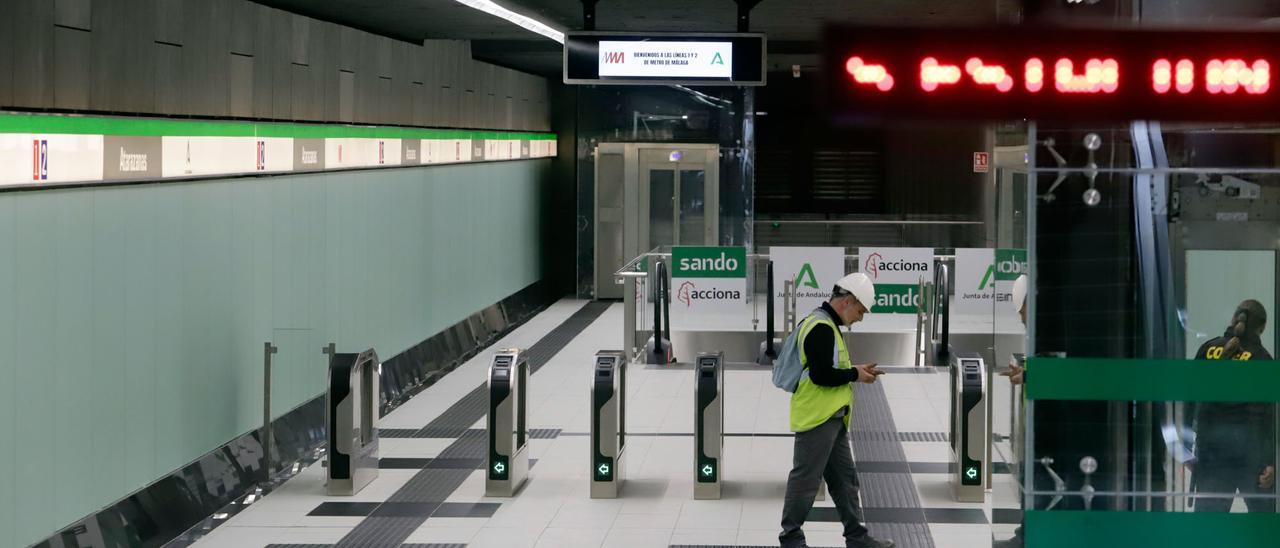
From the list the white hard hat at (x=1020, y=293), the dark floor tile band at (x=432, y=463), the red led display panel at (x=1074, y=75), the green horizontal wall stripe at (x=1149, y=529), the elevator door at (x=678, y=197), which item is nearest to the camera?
the red led display panel at (x=1074, y=75)

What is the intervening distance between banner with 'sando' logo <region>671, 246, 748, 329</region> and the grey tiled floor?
4.66 feet

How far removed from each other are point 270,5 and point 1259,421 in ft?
24.9

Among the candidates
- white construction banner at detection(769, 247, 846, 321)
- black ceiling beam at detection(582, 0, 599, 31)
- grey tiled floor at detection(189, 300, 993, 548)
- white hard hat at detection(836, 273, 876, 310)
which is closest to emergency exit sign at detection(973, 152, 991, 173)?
white construction banner at detection(769, 247, 846, 321)

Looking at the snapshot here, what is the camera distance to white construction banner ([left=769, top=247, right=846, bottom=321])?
1461cm

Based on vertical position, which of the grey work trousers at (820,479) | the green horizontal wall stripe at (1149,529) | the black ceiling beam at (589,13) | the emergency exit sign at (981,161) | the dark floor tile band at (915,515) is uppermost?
Answer: the black ceiling beam at (589,13)

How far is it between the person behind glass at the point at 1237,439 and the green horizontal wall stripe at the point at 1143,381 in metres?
0.07

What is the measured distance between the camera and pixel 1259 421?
17.2ft

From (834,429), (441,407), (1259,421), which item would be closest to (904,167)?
(441,407)

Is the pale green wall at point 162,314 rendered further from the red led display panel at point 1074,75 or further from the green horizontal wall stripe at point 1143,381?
the green horizontal wall stripe at point 1143,381

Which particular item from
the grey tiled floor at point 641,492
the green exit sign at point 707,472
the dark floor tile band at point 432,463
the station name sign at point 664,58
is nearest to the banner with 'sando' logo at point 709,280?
the grey tiled floor at point 641,492

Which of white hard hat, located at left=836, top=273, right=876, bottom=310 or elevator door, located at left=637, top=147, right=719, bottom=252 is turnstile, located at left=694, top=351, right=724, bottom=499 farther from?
elevator door, located at left=637, top=147, right=719, bottom=252

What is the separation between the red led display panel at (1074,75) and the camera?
168 inches

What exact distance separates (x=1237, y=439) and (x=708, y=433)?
169 inches

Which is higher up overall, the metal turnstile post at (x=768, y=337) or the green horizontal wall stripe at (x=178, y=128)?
the green horizontal wall stripe at (x=178, y=128)
